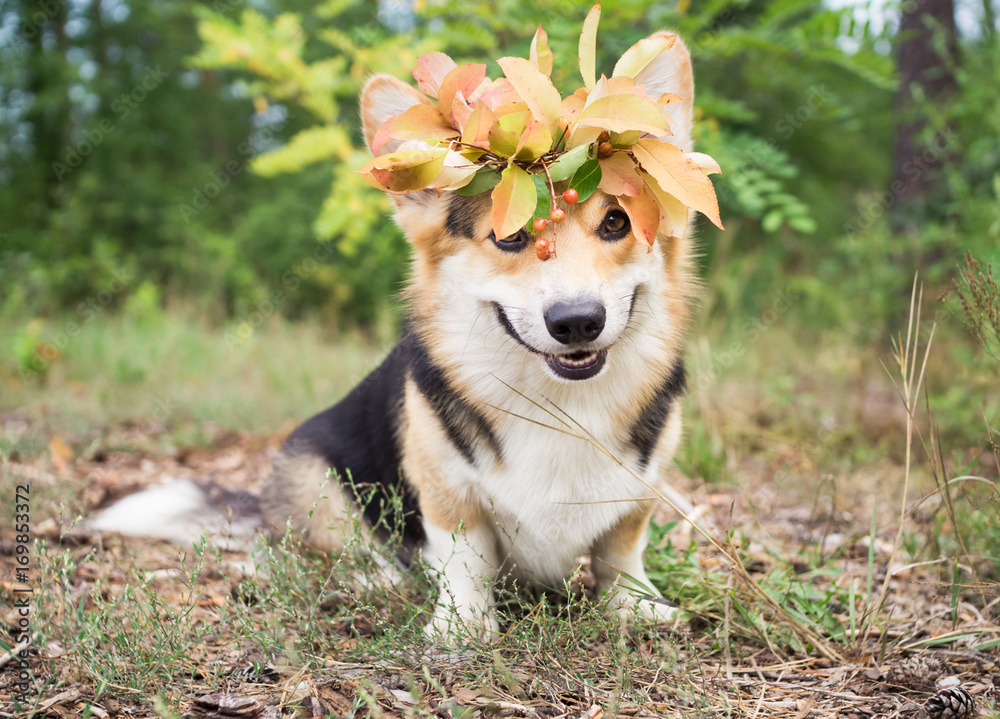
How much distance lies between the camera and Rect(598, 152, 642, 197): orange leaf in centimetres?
204

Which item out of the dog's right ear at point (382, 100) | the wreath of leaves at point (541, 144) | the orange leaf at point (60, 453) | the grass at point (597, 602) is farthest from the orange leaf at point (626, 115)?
the orange leaf at point (60, 453)

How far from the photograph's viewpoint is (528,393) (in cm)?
231

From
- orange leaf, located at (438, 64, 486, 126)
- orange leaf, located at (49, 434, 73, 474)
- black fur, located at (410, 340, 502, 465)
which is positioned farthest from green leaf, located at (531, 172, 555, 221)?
orange leaf, located at (49, 434, 73, 474)

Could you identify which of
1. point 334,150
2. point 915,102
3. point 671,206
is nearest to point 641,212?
point 671,206

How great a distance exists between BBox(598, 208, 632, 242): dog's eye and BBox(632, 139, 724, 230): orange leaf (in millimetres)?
215

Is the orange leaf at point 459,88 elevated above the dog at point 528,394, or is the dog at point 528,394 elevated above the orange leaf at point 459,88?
the orange leaf at point 459,88

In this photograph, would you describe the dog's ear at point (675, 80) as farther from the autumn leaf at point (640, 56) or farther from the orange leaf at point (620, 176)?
the orange leaf at point (620, 176)

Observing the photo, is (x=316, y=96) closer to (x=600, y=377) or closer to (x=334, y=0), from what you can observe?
Result: (x=334, y=0)

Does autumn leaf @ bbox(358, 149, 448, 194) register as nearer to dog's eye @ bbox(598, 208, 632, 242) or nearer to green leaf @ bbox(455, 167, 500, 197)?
green leaf @ bbox(455, 167, 500, 197)

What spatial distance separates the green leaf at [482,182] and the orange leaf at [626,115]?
30 centimetres

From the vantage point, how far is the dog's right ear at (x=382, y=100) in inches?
89.1

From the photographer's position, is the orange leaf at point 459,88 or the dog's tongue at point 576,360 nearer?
the orange leaf at point 459,88

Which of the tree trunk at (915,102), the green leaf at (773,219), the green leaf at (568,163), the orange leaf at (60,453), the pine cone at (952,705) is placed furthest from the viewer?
the tree trunk at (915,102)

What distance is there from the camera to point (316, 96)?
4980 mm
